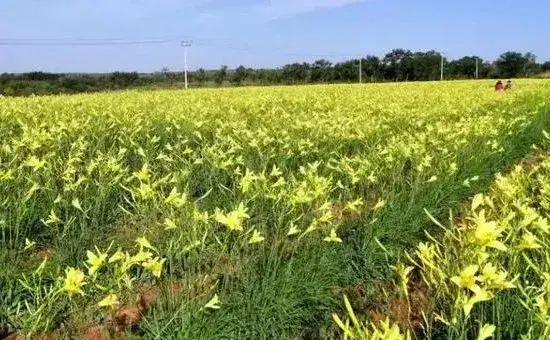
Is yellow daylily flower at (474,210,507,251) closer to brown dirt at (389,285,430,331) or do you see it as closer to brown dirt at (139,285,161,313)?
brown dirt at (389,285,430,331)

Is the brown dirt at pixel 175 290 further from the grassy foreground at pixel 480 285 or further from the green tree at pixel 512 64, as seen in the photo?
the green tree at pixel 512 64

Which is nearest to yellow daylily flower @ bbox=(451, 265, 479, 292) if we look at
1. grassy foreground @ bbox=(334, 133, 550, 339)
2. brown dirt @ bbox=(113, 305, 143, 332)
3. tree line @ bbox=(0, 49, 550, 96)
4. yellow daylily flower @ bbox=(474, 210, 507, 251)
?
grassy foreground @ bbox=(334, 133, 550, 339)

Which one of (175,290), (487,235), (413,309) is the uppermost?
(487,235)

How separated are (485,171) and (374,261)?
11.6ft

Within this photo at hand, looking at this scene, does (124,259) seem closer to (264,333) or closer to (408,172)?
(264,333)

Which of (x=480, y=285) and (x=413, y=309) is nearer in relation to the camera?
(x=480, y=285)

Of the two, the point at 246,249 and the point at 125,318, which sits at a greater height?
the point at 246,249

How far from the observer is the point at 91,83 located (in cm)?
5334

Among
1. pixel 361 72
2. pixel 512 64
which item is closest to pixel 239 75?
pixel 361 72

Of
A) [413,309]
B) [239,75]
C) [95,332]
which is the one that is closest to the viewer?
[95,332]

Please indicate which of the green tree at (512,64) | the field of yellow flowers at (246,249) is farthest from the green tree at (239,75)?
the field of yellow flowers at (246,249)

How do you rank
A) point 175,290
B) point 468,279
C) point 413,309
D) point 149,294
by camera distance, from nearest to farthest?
point 468,279 → point 175,290 → point 413,309 → point 149,294

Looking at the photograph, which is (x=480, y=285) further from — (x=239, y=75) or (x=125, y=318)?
(x=239, y=75)

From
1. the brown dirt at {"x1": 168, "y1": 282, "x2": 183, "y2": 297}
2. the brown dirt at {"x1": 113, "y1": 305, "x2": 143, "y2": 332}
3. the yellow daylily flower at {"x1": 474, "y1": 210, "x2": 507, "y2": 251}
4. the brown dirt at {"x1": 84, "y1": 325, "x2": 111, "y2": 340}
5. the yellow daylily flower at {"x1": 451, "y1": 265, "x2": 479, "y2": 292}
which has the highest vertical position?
the yellow daylily flower at {"x1": 474, "y1": 210, "x2": 507, "y2": 251}
